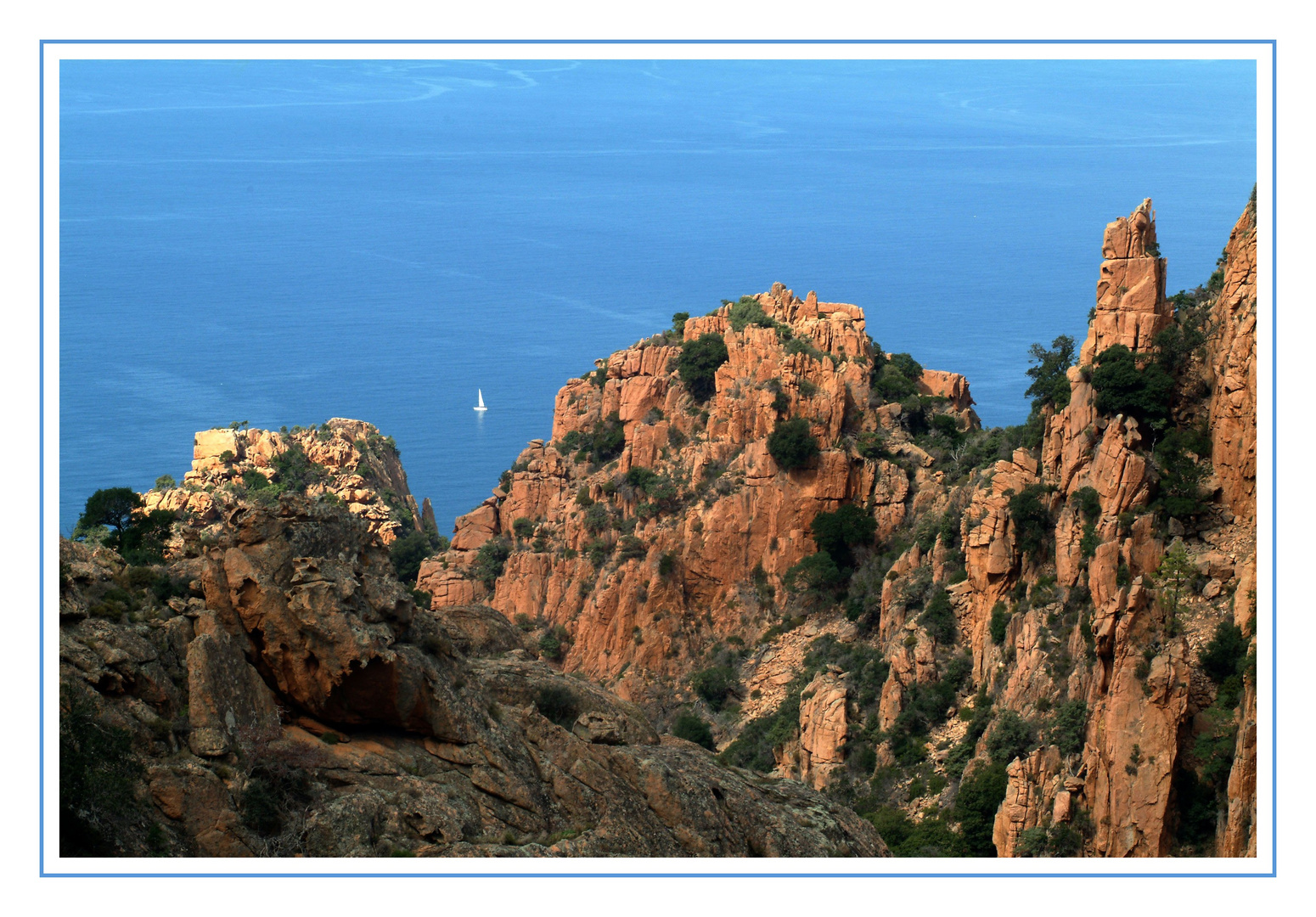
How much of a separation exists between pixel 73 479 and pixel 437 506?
40563 mm

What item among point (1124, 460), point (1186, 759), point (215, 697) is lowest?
point (1186, 759)

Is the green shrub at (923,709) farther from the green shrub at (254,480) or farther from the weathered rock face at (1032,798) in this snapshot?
the green shrub at (254,480)

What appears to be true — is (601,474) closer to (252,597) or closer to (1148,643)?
(1148,643)

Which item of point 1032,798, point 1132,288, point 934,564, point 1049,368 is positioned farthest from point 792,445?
point 1032,798

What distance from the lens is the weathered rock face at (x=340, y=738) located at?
26812mm

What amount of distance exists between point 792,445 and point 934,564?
14180mm

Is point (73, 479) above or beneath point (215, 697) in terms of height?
above

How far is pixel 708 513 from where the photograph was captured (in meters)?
79.8

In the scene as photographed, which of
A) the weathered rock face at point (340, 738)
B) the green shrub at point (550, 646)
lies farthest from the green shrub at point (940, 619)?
the weathered rock face at point (340, 738)

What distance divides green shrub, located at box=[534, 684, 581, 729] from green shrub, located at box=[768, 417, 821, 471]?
41.0 metres

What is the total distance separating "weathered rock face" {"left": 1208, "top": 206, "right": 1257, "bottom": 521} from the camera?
51406mm

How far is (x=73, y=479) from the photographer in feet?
398

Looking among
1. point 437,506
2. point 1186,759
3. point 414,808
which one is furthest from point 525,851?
point 437,506

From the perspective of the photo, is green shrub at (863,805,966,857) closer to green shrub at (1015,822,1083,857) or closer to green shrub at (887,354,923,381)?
green shrub at (1015,822,1083,857)
